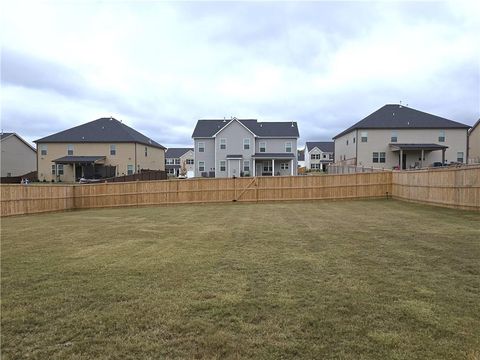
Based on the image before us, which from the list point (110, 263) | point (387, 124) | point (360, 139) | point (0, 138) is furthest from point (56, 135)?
point (110, 263)

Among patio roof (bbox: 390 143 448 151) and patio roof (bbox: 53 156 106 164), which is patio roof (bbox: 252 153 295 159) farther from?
patio roof (bbox: 53 156 106 164)

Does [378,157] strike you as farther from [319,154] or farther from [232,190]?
[319,154]

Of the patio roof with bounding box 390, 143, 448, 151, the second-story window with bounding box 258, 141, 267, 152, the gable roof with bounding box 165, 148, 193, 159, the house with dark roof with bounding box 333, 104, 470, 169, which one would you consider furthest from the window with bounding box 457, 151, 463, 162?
the gable roof with bounding box 165, 148, 193, 159

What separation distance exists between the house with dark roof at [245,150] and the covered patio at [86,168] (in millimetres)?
10631

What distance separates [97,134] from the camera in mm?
44594

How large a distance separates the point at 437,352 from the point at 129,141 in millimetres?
43278

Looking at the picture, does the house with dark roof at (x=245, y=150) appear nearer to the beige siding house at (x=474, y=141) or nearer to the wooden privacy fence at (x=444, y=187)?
the beige siding house at (x=474, y=141)

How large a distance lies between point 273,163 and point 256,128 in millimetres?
5681

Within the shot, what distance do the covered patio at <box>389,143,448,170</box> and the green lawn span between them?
32.1 meters

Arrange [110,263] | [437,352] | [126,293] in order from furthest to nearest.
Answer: [110,263], [126,293], [437,352]

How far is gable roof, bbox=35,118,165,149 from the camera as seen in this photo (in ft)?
143

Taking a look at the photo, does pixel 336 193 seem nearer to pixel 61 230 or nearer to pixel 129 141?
pixel 61 230

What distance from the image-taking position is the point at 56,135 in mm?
44281

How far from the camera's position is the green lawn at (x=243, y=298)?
3.39 meters
